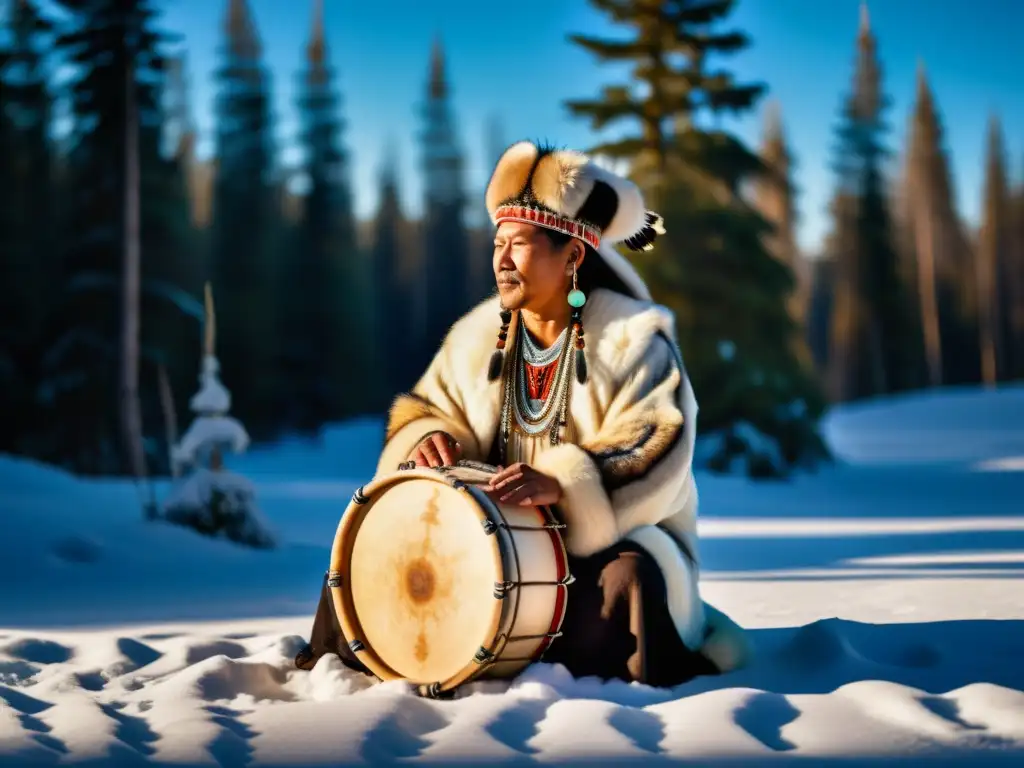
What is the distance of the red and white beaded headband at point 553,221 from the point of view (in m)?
3.79

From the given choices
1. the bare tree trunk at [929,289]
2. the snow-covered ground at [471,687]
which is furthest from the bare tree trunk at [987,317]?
the snow-covered ground at [471,687]

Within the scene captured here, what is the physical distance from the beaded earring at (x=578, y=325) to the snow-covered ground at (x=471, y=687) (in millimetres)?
993

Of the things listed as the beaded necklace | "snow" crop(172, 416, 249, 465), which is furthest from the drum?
"snow" crop(172, 416, 249, 465)

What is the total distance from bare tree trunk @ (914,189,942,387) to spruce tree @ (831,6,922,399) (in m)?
1.82

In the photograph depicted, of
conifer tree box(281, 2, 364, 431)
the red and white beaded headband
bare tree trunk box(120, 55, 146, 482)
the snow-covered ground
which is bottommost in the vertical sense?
the snow-covered ground

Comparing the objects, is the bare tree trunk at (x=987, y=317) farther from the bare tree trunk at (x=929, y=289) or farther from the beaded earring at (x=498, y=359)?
the beaded earring at (x=498, y=359)

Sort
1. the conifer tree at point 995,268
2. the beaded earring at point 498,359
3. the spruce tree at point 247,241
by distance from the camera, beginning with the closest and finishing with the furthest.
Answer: the beaded earring at point 498,359, the spruce tree at point 247,241, the conifer tree at point 995,268

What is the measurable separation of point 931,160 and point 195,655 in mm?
42177

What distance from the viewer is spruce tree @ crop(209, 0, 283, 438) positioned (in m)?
25.8

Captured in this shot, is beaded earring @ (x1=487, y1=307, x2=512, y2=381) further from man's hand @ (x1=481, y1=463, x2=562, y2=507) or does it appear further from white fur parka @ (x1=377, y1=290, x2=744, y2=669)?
man's hand @ (x1=481, y1=463, x2=562, y2=507)

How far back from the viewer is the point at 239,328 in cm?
2597

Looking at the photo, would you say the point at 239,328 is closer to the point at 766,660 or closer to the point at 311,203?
the point at 311,203

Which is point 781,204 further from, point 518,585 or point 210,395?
point 518,585

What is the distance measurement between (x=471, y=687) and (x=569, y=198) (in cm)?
159
